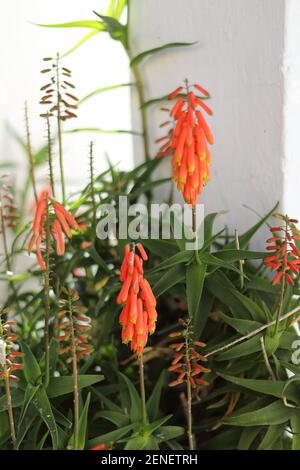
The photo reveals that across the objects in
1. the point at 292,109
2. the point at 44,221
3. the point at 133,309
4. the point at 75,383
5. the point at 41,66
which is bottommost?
the point at 75,383

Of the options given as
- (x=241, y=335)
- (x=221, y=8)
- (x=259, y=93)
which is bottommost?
(x=241, y=335)

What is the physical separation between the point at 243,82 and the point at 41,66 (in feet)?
1.87

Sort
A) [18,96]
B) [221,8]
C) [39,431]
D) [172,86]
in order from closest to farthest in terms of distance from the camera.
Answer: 1. [39,431]
2. [221,8]
3. [172,86]
4. [18,96]

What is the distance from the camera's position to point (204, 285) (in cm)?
109

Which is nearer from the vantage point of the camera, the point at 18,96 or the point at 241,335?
the point at 241,335

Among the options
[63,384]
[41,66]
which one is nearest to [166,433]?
[63,384]

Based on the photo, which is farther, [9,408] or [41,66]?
[41,66]

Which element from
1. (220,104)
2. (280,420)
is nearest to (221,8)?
(220,104)

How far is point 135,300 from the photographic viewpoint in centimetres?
88

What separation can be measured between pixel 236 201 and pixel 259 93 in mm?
213

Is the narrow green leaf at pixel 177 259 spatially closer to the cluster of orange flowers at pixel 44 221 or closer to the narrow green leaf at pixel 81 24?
the cluster of orange flowers at pixel 44 221

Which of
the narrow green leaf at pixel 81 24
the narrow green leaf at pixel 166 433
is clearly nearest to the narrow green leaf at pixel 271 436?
the narrow green leaf at pixel 166 433

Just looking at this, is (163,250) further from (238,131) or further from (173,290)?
(238,131)

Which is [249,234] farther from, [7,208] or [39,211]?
[7,208]
